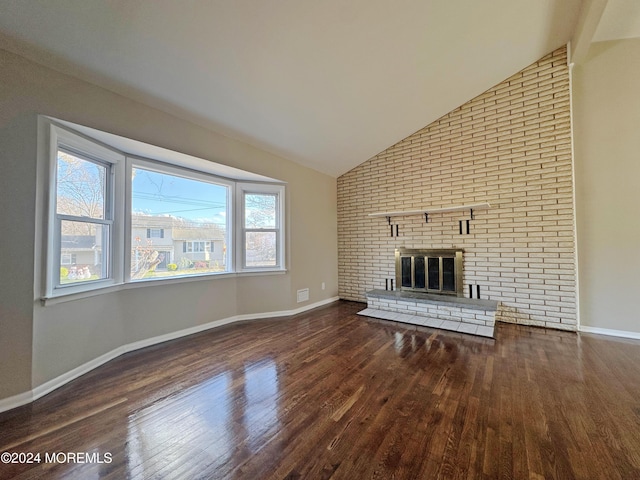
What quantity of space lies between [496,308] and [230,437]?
11.9ft

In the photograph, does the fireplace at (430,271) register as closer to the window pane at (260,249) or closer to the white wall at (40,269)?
Result: the window pane at (260,249)

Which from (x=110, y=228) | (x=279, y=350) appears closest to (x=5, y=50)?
(x=110, y=228)

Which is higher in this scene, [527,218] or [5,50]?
[5,50]

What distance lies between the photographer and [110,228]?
2.85 m

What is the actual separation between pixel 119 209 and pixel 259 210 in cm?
188

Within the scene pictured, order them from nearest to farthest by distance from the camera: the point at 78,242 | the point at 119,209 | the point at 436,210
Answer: the point at 78,242, the point at 119,209, the point at 436,210

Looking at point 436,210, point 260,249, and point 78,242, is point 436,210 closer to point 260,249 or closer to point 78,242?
point 260,249

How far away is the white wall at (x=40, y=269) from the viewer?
1.95 m

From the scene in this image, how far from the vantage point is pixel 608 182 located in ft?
10.9

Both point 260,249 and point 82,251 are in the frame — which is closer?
point 82,251

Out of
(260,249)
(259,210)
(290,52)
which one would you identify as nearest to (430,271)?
(260,249)

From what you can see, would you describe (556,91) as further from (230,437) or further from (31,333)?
(31,333)

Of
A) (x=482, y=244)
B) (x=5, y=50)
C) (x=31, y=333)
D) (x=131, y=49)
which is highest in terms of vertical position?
(x=131, y=49)

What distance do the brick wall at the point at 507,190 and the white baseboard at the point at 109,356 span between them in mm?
2344
